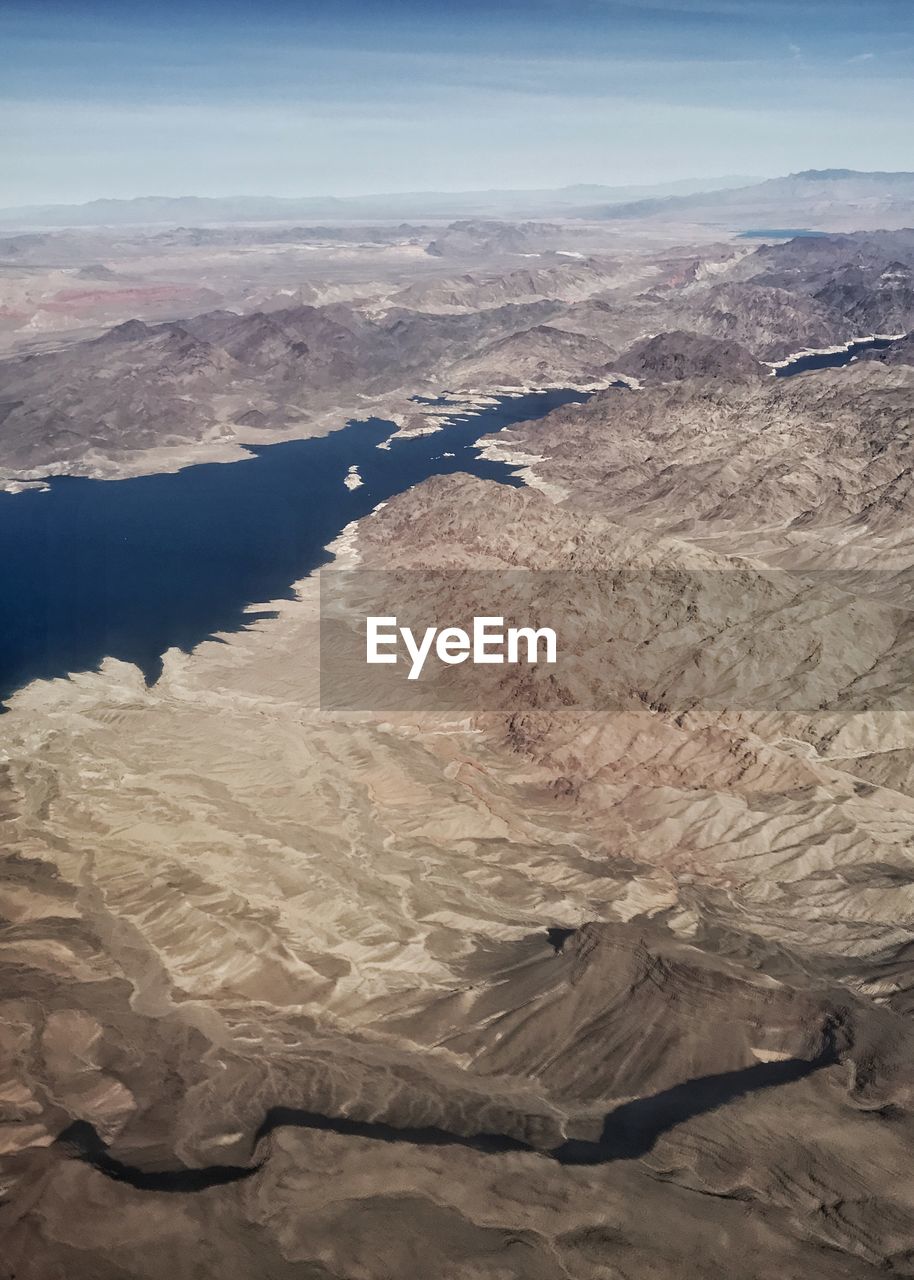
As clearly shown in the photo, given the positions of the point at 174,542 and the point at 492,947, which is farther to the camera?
the point at 174,542

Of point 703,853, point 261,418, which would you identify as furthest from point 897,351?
point 703,853

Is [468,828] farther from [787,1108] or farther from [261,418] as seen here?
[261,418]

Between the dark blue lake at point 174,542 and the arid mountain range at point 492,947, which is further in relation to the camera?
the dark blue lake at point 174,542

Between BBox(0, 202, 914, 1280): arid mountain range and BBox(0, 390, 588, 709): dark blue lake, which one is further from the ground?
BBox(0, 390, 588, 709): dark blue lake

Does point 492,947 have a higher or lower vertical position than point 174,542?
lower

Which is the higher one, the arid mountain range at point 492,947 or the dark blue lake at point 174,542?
the dark blue lake at point 174,542

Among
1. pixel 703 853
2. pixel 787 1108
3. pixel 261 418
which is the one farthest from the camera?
pixel 261 418

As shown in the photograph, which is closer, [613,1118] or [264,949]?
[613,1118]

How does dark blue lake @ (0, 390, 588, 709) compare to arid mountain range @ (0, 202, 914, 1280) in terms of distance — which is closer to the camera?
arid mountain range @ (0, 202, 914, 1280)
